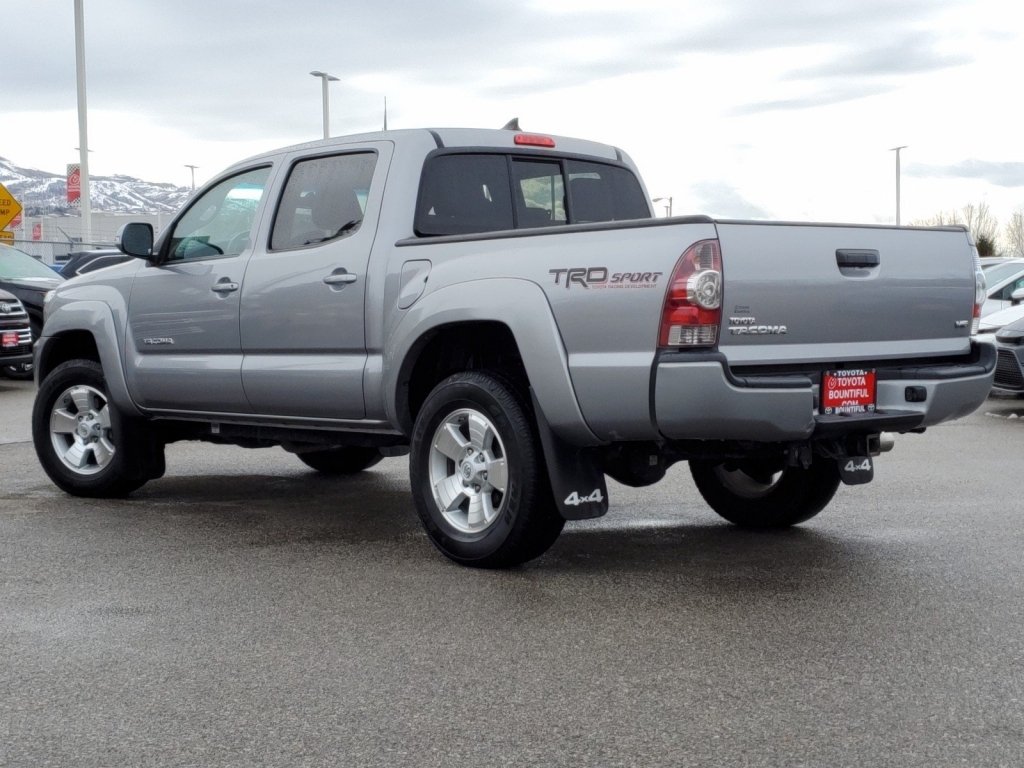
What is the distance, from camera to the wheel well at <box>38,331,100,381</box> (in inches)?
331

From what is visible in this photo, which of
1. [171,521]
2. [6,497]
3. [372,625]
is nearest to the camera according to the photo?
[372,625]

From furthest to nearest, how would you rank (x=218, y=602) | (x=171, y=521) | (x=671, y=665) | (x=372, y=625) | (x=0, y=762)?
(x=171, y=521)
(x=218, y=602)
(x=372, y=625)
(x=671, y=665)
(x=0, y=762)

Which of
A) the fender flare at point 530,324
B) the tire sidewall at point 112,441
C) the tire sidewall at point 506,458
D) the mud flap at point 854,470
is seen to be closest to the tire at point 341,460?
the tire sidewall at point 112,441

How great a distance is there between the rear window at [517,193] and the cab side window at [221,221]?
1183mm

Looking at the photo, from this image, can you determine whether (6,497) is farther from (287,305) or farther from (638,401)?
(638,401)

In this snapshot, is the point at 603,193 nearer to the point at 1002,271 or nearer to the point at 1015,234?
the point at 1002,271

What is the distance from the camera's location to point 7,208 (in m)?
25.2

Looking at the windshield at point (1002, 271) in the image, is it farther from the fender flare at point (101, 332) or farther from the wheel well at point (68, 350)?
the fender flare at point (101, 332)

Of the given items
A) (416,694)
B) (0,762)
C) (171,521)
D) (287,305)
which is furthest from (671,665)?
(171,521)

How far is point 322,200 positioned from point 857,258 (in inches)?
111

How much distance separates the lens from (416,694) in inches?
164

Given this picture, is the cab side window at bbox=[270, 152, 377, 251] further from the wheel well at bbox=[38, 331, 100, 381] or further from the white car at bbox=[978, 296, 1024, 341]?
the white car at bbox=[978, 296, 1024, 341]

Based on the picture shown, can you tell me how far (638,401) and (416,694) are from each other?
1.62 metres

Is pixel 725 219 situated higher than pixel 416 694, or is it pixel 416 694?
pixel 725 219
